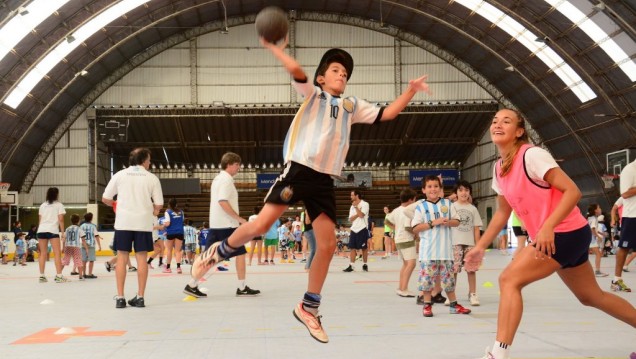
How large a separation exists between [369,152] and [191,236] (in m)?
26.9

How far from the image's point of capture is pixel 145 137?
4369 centimetres

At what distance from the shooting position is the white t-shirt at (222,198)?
30.6 ft

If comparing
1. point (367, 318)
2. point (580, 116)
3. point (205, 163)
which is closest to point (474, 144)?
point (580, 116)

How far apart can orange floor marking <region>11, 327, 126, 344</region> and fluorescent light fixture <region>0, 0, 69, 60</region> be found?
2640 centimetres

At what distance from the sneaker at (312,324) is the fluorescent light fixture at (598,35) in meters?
A: 28.2

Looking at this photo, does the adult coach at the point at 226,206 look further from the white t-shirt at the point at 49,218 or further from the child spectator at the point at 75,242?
the child spectator at the point at 75,242

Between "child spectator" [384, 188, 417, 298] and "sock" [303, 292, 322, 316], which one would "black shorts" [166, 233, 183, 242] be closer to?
"child spectator" [384, 188, 417, 298]

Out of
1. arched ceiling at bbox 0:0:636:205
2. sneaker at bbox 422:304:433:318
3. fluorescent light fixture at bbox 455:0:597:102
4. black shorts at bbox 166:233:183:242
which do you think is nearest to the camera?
sneaker at bbox 422:304:433:318

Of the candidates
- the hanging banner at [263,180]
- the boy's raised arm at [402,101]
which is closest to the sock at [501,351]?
the boy's raised arm at [402,101]

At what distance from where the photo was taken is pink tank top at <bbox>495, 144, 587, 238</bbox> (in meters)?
4.19

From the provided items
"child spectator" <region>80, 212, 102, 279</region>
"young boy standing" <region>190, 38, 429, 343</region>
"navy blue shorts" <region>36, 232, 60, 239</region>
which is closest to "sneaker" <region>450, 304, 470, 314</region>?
"young boy standing" <region>190, 38, 429, 343</region>

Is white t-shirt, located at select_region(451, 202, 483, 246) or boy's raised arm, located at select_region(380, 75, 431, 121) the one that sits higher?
boy's raised arm, located at select_region(380, 75, 431, 121)

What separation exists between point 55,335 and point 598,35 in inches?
1158

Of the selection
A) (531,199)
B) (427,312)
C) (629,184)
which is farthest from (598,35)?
(531,199)
